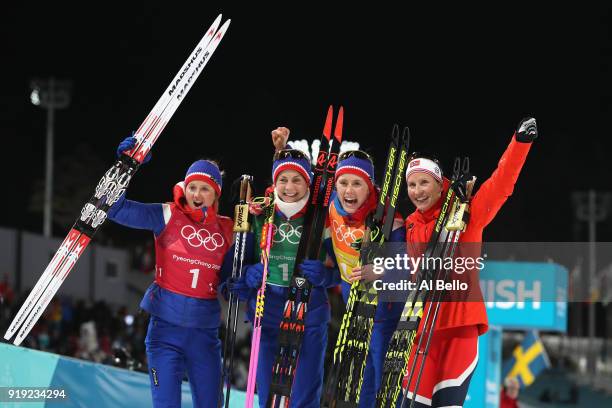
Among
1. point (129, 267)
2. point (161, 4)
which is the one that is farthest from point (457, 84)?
point (129, 267)

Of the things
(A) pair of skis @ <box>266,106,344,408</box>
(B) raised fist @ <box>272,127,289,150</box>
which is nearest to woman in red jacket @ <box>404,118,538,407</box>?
(A) pair of skis @ <box>266,106,344,408</box>

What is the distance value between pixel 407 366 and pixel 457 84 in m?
29.0

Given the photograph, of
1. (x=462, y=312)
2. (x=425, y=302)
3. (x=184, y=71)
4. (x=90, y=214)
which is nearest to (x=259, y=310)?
(x=425, y=302)

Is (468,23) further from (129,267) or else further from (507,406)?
(507,406)

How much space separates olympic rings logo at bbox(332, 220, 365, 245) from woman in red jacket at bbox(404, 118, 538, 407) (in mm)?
358

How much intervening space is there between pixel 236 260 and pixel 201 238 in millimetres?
240

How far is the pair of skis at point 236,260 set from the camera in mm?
5059

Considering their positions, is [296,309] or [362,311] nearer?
[362,311]

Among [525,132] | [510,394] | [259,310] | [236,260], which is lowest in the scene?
[510,394]

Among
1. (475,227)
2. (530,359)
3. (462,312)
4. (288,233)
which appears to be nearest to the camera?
(462,312)

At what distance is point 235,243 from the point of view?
5.13 m

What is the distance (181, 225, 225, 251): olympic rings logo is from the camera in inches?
202

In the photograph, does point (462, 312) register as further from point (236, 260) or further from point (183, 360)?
point (183, 360)

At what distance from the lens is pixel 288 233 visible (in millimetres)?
5051
